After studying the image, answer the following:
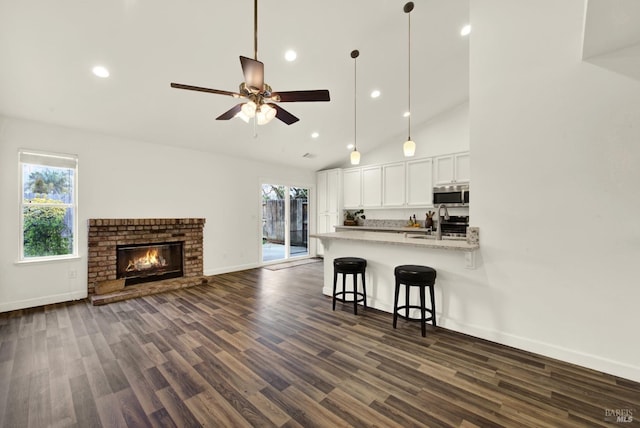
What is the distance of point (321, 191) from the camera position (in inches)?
310

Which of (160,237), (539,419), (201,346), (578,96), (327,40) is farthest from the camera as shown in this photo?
(160,237)

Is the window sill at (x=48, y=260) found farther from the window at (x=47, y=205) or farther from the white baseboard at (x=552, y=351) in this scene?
the white baseboard at (x=552, y=351)

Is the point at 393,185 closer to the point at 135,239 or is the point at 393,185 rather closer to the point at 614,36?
the point at 614,36

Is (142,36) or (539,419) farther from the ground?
(142,36)

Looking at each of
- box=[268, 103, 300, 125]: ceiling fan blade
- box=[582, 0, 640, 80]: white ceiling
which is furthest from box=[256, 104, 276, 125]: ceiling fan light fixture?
box=[582, 0, 640, 80]: white ceiling

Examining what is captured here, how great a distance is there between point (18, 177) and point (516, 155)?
630 cm

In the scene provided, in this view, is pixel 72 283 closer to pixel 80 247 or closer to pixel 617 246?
pixel 80 247

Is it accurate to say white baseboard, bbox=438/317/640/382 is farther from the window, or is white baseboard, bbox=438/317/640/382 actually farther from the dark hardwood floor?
the window

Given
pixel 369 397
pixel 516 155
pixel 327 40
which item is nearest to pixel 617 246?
pixel 516 155

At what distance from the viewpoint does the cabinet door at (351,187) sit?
7.15 m

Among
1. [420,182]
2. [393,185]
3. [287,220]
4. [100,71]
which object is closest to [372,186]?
[393,185]

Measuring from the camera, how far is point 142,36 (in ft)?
9.23

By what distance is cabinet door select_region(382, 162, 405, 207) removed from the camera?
20.7ft

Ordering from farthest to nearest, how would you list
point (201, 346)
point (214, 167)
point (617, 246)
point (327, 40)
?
point (214, 167) → point (327, 40) → point (201, 346) → point (617, 246)
